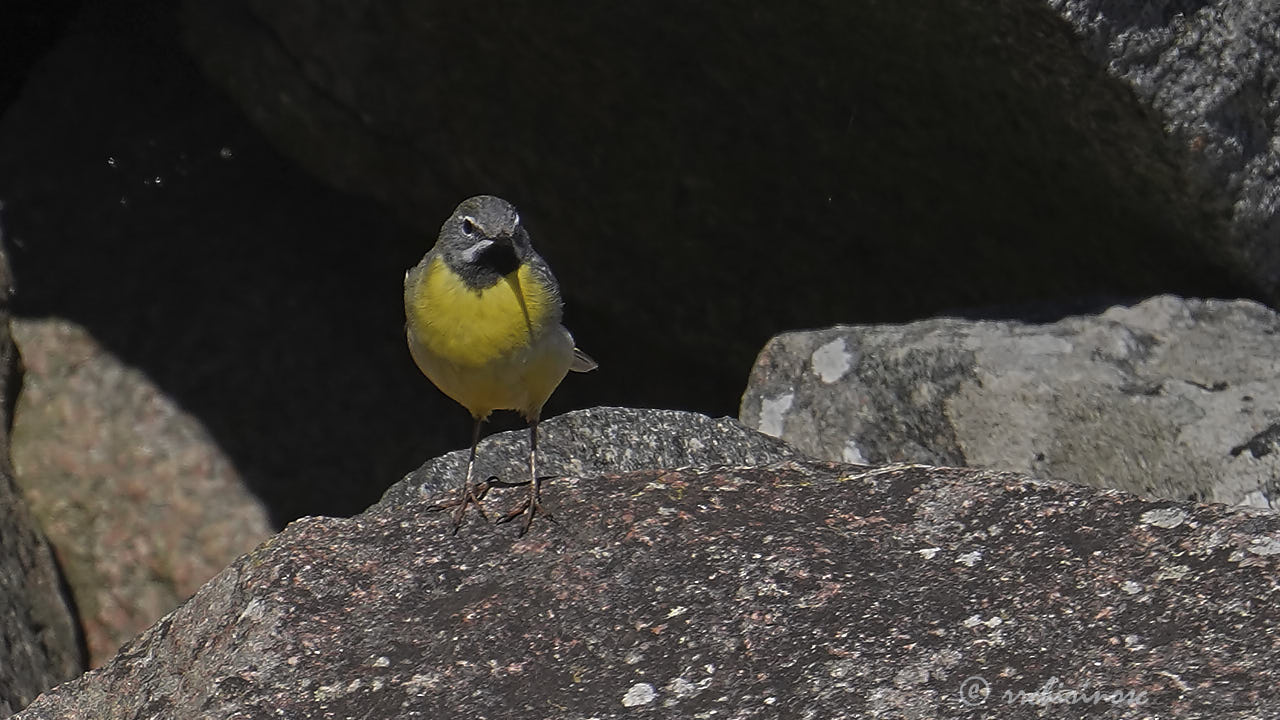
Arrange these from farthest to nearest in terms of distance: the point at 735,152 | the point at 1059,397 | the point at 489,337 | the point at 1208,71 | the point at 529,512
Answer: the point at 735,152 < the point at 1208,71 < the point at 1059,397 < the point at 489,337 < the point at 529,512

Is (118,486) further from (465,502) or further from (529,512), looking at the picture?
(529,512)

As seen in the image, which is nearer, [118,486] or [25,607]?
[25,607]

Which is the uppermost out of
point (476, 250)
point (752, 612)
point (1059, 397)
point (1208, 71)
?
point (1208, 71)

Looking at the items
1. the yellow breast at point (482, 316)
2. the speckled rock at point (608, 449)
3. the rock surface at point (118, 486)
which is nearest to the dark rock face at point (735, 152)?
the rock surface at point (118, 486)

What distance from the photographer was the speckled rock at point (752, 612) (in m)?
3.02

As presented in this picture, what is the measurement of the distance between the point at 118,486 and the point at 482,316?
3697 millimetres

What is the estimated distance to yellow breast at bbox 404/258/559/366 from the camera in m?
A: 4.21

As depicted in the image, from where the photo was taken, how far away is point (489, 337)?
420cm

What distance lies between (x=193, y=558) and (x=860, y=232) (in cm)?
367

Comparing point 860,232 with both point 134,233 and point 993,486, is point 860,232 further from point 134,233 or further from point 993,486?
point 134,233

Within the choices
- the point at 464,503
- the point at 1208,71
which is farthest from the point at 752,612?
the point at 1208,71

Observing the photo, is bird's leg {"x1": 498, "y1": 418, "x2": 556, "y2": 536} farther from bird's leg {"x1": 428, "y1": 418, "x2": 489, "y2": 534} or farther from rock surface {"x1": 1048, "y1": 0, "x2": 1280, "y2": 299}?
rock surface {"x1": 1048, "y1": 0, "x2": 1280, "y2": 299}

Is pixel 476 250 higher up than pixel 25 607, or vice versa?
pixel 476 250

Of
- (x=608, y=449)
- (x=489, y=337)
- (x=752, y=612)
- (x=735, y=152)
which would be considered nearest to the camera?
(x=752, y=612)
